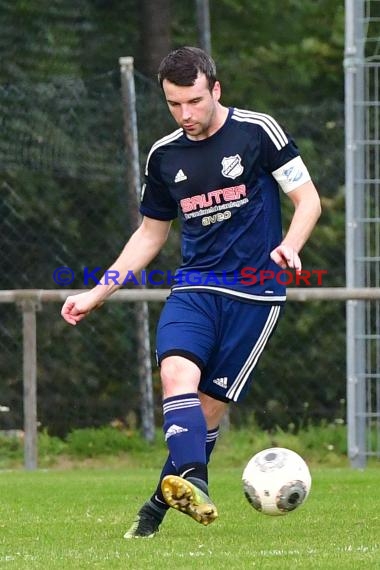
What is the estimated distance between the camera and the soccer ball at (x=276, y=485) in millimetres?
5355

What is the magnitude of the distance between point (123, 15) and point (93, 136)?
2.18m

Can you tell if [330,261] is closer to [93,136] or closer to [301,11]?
[93,136]

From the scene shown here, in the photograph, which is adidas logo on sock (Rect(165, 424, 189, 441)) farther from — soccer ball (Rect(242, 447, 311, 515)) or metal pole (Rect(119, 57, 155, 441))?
metal pole (Rect(119, 57, 155, 441))

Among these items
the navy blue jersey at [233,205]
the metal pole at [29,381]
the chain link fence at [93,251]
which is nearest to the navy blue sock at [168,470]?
the navy blue jersey at [233,205]

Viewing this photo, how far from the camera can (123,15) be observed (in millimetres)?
A: 12578

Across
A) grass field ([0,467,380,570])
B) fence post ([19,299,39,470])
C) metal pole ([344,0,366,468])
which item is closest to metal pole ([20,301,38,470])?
fence post ([19,299,39,470])

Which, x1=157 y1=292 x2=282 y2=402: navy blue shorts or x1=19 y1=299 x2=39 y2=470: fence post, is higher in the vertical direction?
x1=157 y1=292 x2=282 y2=402: navy blue shorts

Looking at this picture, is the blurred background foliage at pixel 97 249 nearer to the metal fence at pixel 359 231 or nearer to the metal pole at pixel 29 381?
the metal fence at pixel 359 231

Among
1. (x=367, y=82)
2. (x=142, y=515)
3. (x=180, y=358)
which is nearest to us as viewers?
(x=180, y=358)

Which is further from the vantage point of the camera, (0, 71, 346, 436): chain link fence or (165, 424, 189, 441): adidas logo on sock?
(0, 71, 346, 436): chain link fence

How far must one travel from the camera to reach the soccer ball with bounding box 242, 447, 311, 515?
5.36 meters

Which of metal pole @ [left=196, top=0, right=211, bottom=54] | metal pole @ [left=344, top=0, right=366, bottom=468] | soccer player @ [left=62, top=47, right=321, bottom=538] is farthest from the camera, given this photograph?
metal pole @ [left=196, top=0, right=211, bottom=54]

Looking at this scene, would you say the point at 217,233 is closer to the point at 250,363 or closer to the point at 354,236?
the point at 250,363

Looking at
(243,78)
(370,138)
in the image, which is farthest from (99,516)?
(243,78)
